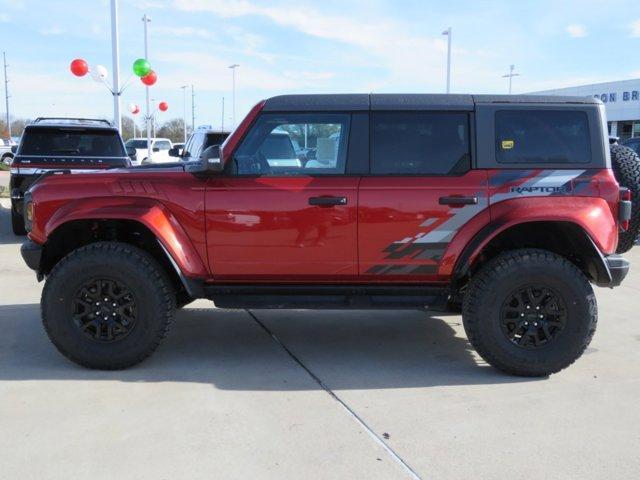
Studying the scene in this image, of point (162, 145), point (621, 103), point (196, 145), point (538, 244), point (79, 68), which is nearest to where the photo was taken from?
point (538, 244)

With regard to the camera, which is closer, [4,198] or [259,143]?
[259,143]

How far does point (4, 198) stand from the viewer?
1504cm

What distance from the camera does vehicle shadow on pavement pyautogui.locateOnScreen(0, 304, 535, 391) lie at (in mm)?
4203

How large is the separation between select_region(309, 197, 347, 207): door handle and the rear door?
13 cm

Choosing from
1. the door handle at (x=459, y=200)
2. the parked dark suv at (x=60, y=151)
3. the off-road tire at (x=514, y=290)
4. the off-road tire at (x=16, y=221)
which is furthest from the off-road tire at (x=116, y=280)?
the off-road tire at (x=16, y=221)

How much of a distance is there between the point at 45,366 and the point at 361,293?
231cm

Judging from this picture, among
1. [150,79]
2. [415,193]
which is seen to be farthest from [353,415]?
[150,79]

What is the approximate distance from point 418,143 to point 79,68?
1482 cm

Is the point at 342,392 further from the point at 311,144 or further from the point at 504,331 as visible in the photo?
the point at 311,144

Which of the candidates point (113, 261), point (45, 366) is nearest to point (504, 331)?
point (113, 261)

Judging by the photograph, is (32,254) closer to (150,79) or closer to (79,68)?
(79,68)

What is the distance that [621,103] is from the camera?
35750mm

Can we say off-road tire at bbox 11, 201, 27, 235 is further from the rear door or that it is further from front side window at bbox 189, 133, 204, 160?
the rear door

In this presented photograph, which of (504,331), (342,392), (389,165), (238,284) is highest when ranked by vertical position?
(389,165)
